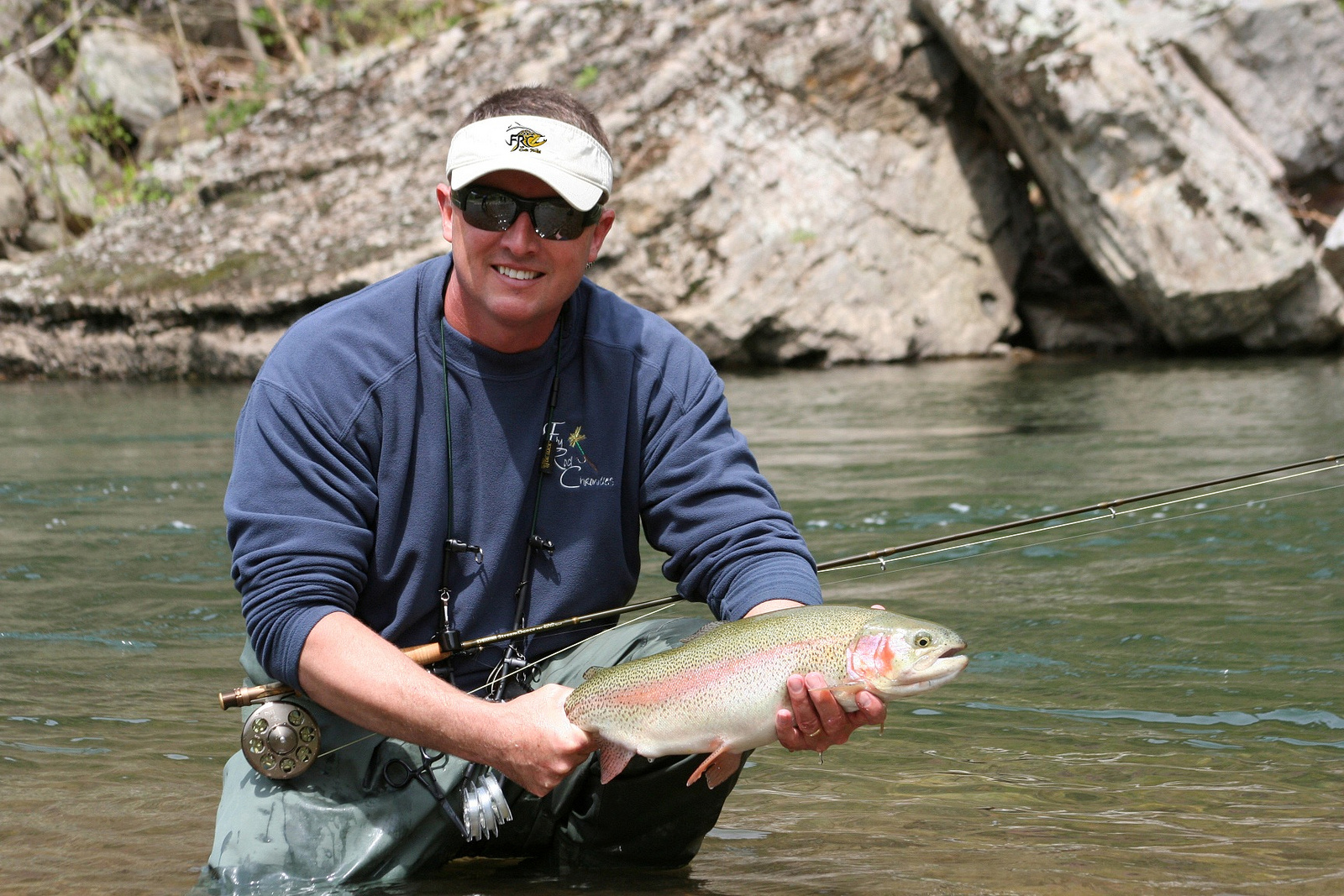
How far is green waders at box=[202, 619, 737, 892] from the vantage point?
2719mm

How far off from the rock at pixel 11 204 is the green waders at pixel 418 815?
638 inches

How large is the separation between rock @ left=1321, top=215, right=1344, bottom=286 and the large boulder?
3025 millimetres

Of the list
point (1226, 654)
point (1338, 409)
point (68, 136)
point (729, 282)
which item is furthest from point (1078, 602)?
point (68, 136)

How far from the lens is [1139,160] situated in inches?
508

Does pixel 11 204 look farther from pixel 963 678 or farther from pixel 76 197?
pixel 963 678

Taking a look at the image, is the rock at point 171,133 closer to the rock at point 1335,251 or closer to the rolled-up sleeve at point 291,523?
the rock at point 1335,251

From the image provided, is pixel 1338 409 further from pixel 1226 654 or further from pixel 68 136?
pixel 68 136

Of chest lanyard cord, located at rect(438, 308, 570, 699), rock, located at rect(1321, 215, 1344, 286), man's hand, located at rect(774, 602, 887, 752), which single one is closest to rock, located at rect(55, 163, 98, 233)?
rock, located at rect(1321, 215, 1344, 286)

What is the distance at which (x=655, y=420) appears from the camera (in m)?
3.07

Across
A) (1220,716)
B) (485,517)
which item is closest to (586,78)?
(1220,716)

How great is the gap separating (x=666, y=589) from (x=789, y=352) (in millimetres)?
8316

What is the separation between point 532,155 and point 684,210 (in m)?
10.7

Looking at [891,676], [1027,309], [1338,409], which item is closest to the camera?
[891,676]

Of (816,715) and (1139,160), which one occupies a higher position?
(816,715)
